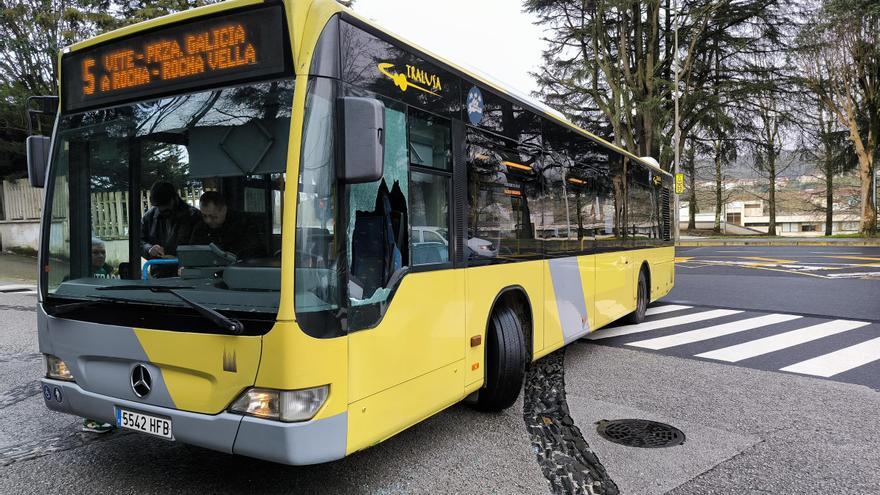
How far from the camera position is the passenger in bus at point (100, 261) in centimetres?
364

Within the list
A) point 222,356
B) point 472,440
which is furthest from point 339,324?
point 472,440

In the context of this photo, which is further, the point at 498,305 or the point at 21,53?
the point at 21,53

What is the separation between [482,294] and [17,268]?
20.0 m

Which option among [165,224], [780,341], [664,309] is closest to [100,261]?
[165,224]

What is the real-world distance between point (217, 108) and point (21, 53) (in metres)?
20.6

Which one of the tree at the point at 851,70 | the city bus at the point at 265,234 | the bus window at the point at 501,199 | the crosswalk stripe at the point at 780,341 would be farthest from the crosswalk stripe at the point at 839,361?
the tree at the point at 851,70

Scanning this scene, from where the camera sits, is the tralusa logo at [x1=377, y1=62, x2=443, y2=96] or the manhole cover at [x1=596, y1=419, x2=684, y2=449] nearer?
the tralusa logo at [x1=377, y1=62, x2=443, y2=96]

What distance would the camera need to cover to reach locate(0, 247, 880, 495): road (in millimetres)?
3650

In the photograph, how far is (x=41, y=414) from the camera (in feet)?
16.3

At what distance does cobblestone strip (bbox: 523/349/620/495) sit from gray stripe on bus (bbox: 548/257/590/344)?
598 millimetres

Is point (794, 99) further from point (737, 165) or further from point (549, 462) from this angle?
point (549, 462)

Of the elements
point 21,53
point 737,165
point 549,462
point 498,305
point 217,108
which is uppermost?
point 21,53

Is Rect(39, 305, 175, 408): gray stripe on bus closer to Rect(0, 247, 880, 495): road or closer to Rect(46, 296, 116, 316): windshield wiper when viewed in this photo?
Rect(46, 296, 116, 316): windshield wiper

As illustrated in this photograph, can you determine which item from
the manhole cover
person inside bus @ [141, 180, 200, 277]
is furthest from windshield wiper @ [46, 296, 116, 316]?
the manhole cover
